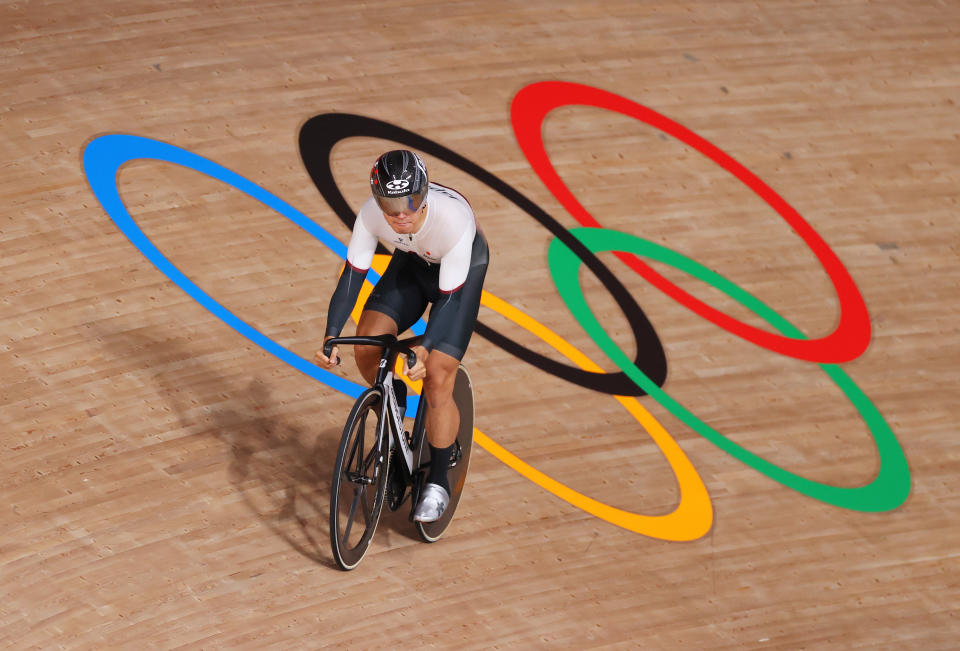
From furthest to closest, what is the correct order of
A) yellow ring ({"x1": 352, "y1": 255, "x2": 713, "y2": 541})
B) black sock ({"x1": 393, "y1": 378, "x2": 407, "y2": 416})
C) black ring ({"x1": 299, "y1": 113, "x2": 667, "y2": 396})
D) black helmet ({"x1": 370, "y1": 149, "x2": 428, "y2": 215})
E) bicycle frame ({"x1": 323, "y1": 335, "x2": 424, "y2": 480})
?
1. black ring ({"x1": 299, "y1": 113, "x2": 667, "y2": 396})
2. yellow ring ({"x1": 352, "y1": 255, "x2": 713, "y2": 541})
3. black sock ({"x1": 393, "y1": 378, "x2": 407, "y2": 416})
4. bicycle frame ({"x1": 323, "y1": 335, "x2": 424, "y2": 480})
5. black helmet ({"x1": 370, "y1": 149, "x2": 428, "y2": 215})

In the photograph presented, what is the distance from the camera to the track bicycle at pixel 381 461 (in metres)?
3.08

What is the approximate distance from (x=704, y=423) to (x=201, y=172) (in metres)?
2.79

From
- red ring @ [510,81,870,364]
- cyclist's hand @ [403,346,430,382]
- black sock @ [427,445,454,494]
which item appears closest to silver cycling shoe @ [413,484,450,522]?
black sock @ [427,445,454,494]

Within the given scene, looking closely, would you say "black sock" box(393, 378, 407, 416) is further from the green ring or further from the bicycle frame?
the green ring

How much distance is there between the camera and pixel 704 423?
4.55 metres

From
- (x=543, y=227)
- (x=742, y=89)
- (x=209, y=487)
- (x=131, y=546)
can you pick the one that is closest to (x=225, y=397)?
(x=209, y=487)

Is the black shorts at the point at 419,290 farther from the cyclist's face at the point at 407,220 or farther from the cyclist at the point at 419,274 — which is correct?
the cyclist's face at the point at 407,220

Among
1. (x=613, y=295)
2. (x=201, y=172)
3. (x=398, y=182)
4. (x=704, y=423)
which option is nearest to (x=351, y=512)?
(x=398, y=182)

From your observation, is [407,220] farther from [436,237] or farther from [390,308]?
[390,308]

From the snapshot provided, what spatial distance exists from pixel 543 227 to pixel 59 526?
2.82 meters

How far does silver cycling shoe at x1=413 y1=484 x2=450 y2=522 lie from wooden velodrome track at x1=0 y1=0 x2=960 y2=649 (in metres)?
0.31

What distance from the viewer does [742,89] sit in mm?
6332

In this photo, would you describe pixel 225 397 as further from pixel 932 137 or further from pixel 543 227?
pixel 932 137

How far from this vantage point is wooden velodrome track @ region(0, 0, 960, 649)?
3.57 meters
